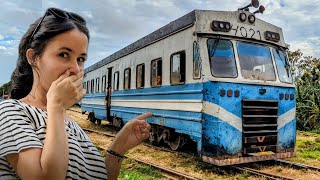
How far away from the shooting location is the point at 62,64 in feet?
4.88

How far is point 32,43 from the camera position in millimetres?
1568

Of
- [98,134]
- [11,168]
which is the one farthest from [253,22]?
[98,134]

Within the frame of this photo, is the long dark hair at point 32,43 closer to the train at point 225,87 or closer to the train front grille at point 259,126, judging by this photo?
the train at point 225,87

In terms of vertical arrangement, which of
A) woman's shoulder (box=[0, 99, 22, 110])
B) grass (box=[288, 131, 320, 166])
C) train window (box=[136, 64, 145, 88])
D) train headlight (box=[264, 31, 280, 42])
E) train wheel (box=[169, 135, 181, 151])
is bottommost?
grass (box=[288, 131, 320, 166])

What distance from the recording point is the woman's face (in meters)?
1.49

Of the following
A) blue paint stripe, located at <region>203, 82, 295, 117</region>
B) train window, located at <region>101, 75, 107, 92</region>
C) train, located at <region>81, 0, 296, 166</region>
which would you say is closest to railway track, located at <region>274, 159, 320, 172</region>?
train, located at <region>81, 0, 296, 166</region>

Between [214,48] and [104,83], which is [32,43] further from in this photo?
[104,83]

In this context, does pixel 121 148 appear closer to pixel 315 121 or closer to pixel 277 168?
pixel 277 168

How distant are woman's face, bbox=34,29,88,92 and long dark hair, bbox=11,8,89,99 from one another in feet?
0.08

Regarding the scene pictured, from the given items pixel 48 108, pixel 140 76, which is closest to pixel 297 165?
pixel 140 76

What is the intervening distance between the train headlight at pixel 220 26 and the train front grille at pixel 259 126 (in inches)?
57.9

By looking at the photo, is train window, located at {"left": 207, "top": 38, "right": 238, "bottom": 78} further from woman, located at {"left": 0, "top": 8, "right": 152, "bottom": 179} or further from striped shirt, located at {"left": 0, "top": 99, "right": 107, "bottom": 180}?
striped shirt, located at {"left": 0, "top": 99, "right": 107, "bottom": 180}

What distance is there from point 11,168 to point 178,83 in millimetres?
6599

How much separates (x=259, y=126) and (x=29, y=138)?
6.39 metres
